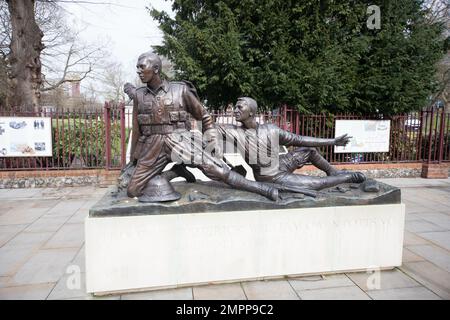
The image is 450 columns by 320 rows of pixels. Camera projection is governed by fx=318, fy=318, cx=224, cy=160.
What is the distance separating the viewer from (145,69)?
313 cm

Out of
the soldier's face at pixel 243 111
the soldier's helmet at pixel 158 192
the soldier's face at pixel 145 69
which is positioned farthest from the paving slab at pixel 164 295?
the soldier's face at pixel 145 69

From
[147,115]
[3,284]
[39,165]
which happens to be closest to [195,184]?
[147,115]

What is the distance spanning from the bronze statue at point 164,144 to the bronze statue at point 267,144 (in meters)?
0.36

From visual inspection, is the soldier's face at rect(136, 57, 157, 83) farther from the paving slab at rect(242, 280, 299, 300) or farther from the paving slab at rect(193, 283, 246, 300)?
the paving slab at rect(242, 280, 299, 300)

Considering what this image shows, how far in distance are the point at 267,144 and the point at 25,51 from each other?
9.54m

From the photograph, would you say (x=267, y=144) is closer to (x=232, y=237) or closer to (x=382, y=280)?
(x=232, y=237)

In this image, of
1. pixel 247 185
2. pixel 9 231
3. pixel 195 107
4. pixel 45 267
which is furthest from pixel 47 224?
pixel 247 185

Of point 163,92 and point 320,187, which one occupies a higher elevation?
point 163,92

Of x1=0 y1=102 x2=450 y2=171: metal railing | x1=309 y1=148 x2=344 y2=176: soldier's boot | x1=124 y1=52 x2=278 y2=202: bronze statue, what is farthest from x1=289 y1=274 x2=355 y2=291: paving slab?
x1=0 y1=102 x2=450 y2=171: metal railing

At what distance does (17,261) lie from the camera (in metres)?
3.80

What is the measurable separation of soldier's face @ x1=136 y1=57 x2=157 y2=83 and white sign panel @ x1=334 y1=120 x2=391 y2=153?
24.1 feet

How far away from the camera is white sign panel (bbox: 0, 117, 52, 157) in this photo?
792 cm

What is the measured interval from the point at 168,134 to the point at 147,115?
0.95 ft

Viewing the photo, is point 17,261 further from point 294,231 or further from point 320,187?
point 320,187
